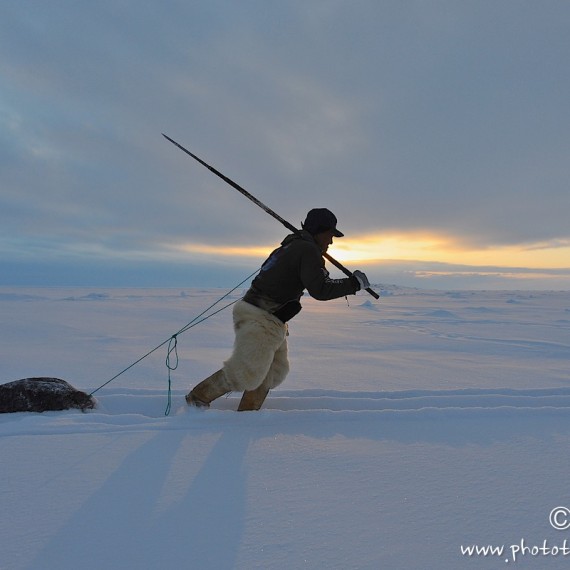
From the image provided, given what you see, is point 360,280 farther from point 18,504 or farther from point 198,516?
point 18,504

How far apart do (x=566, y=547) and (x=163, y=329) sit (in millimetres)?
8346

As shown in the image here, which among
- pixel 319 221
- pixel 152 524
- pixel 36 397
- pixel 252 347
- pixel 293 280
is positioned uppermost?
pixel 319 221

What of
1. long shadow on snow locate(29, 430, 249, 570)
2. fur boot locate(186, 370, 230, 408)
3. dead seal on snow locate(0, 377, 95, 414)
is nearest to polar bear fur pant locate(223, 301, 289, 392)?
fur boot locate(186, 370, 230, 408)

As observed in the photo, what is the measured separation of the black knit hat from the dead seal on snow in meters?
1.99

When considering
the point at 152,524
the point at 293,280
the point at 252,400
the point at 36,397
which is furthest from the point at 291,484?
the point at 36,397

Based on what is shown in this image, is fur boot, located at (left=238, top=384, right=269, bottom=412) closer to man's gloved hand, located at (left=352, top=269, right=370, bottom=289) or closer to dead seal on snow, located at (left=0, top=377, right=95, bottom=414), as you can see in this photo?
man's gloved hand, located at (left=352, top=269, right=370, bottom=289)

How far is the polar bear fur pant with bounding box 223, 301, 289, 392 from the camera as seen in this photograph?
8.77 feet

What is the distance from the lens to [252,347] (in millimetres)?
2711

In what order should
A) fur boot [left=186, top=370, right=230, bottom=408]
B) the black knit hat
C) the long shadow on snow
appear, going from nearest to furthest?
the long shadow on snow < fur boot [left=186, top=370, right=230, bottom=408] < the black knit hat

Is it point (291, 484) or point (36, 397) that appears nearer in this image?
point (291, 484)

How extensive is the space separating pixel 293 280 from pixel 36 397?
1881mm

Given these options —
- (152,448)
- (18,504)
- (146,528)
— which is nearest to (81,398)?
(152,448)

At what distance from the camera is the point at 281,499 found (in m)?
1.49

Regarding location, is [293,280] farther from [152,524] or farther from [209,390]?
[152,524]
